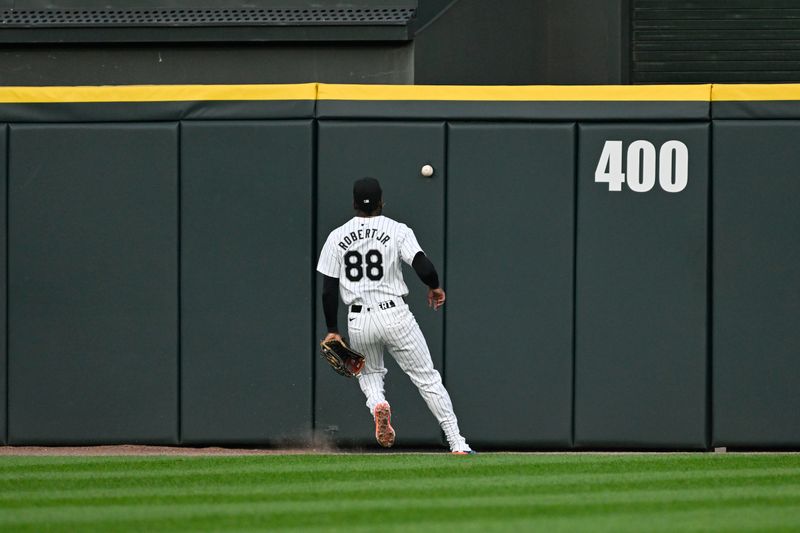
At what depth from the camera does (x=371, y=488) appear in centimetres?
707

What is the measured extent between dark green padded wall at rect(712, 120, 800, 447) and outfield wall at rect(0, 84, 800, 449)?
16 mm

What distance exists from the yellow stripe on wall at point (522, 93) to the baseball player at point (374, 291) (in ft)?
4.01

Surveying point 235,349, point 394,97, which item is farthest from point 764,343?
point 235,349

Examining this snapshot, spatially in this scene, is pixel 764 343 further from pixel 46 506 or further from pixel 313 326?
pixel 46 506

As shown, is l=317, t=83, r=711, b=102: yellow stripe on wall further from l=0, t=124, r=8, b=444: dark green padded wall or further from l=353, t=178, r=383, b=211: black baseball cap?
l=0, t=124, r=8, b=444: dark green padded wall

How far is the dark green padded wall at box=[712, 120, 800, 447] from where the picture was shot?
9.20m

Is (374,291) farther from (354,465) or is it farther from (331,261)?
(354,465)

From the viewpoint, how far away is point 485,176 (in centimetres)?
935

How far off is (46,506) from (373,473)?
76.6 inches

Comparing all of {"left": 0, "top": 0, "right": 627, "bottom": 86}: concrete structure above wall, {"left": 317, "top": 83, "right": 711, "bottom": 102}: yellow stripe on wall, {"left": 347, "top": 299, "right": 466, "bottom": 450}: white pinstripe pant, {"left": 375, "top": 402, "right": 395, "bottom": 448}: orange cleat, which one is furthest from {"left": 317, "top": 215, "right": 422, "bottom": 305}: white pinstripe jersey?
{"left": 0, "top": 0, "right": 627, "bottom": 86}: concrete structure above wall

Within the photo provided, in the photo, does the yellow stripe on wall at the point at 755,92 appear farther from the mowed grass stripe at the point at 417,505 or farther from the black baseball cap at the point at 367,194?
the mowed grass stripe at the point at 417,505

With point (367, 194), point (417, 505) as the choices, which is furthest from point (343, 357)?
point (417, 505)

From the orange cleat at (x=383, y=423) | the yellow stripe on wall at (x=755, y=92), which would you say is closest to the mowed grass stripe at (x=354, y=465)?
the orange cleat at (x=383, y=423)

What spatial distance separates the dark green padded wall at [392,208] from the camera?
935cm
